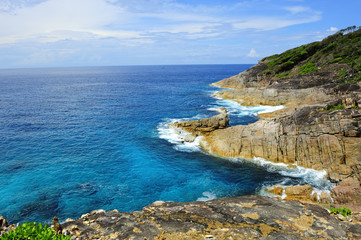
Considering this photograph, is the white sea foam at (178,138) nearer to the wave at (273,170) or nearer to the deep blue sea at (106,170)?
the wave at (273,170)

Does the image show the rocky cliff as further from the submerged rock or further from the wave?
the wave

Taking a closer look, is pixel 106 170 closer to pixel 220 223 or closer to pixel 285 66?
pixel 220 223

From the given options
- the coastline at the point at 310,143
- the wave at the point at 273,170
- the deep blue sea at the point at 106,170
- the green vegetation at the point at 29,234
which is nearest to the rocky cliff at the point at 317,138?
the coastline at the point at 310,143

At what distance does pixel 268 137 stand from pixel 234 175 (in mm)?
9265

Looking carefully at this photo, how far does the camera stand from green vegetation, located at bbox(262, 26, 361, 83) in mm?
69625

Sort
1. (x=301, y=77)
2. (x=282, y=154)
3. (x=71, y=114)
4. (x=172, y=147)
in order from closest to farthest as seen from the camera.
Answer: (x=282, y=154)
(x=172, y=147)
(x=71, y=114)
(x=301, y=77)

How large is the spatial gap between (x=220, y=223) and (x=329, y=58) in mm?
89237

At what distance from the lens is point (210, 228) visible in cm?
1648

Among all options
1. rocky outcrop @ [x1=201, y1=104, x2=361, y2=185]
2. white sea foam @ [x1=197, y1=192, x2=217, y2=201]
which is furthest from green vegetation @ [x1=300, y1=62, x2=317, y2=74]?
white sea foam @ [x1=197, y1=192, x2=217, y2=201]

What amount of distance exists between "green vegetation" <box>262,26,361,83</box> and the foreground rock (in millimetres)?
56530

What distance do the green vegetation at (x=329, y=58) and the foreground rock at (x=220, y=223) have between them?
56.5 meters

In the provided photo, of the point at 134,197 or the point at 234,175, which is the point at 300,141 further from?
the point at 134,197

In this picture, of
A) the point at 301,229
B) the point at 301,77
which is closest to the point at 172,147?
the point at 301,229

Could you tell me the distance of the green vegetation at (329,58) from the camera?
228 feet
